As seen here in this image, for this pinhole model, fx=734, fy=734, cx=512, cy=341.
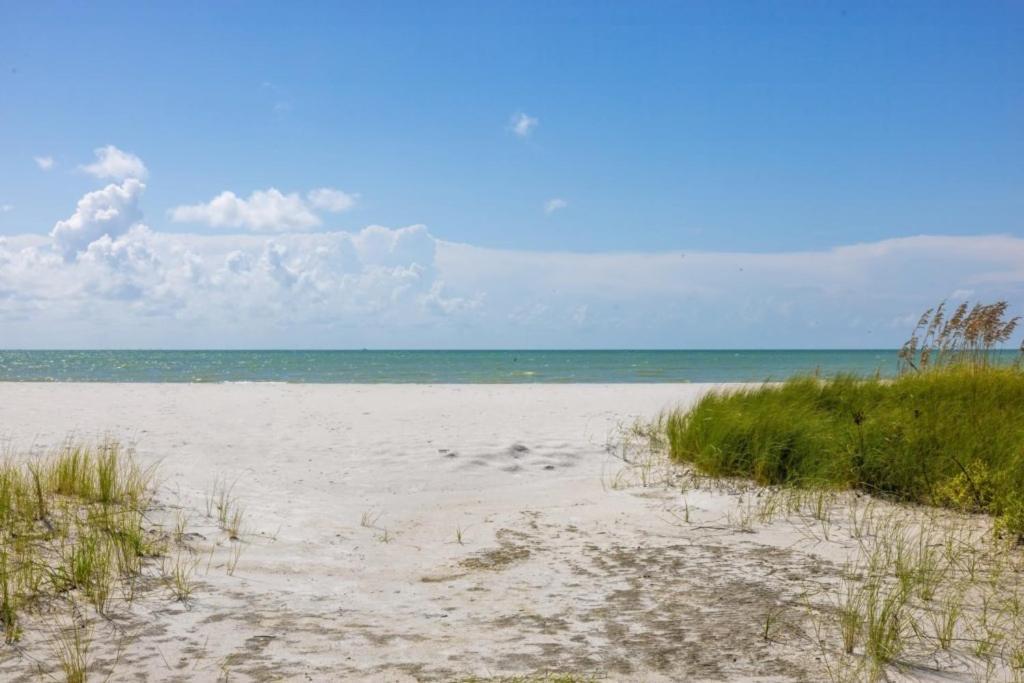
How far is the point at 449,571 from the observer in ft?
15.4

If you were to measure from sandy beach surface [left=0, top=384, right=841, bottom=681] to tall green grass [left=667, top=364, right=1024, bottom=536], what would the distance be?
33.4 inches

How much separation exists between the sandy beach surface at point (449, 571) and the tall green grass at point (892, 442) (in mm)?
848

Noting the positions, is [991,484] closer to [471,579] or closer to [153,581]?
[471,579]

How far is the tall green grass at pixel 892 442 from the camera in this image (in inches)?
221

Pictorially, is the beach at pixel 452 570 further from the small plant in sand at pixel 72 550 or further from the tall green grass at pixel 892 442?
the tall green grass at pixel 892 442

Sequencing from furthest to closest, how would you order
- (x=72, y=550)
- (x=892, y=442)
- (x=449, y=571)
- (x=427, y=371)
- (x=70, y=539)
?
(x=427, y=371), (x=892, y=442), (x=449, y=571), (x=70, y=539), (x=72, y=550)

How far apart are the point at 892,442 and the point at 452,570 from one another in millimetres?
4025

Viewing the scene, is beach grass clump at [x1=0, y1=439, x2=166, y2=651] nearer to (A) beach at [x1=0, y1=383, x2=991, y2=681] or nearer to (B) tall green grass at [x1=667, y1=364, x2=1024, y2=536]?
(A) beach at [x1=0, y1=383, x2=991, y2=681]

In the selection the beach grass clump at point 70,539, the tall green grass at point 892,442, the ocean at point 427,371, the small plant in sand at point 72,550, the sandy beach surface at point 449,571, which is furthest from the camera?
the ocean at point 427,371

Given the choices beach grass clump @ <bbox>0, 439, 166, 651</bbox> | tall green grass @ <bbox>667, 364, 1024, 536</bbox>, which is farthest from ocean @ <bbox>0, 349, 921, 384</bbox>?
beach grass clump @ <bbox>0, 439, 166, 651</bbox>

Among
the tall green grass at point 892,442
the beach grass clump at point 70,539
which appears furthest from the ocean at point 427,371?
the beach grass clump at point 70,539

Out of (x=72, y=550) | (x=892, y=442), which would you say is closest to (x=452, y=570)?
(x=72, y=550)

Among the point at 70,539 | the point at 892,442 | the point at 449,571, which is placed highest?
the point at 892,442

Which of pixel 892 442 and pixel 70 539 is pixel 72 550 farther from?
pixel 892 442
